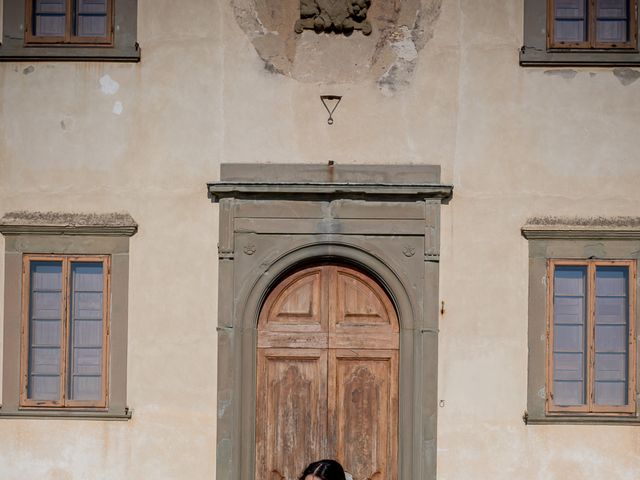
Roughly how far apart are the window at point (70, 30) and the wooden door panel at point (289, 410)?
9.95 ft

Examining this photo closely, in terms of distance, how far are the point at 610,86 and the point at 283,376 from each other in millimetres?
3889

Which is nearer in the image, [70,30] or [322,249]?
[322,249]

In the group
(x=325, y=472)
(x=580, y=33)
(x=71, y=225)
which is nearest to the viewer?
(x=325, y=472)

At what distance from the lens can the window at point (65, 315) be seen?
941 cm

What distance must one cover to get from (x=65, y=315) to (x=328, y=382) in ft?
7.94

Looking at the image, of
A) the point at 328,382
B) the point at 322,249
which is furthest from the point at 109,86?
the point at 328,382

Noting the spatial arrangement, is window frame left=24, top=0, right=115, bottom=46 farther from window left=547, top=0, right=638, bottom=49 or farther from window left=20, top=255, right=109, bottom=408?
window left=547, top=0, right=638, bottom=49

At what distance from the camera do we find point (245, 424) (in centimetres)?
938

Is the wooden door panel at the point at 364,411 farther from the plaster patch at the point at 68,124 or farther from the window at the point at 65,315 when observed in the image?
the plaster patch at the point at 68,124

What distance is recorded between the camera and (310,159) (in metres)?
9.43

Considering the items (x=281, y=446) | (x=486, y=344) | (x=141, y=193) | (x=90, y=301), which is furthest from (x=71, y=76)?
(x=486, y=344)

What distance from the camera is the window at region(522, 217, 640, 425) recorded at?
9.32 m

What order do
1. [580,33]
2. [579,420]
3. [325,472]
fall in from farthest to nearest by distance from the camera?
[580,33] < [579,420] < [325,472]

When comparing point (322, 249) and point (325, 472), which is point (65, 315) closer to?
point (322, 249)
